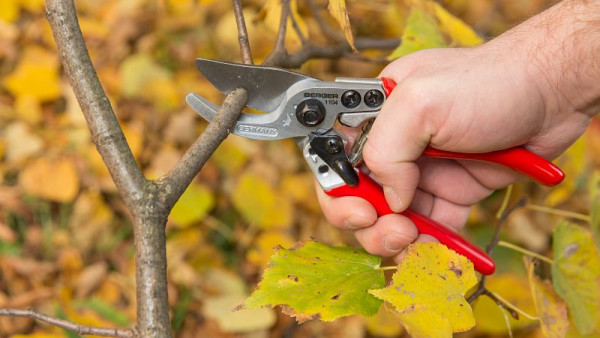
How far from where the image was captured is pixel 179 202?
6.93ft

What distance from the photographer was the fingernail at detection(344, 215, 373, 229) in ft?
4.23

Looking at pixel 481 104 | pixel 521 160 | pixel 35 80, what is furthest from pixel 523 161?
pixel 35 80

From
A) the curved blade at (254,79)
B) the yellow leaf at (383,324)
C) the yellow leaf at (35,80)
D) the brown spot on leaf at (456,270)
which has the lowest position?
the yellow leaf at (383,324)

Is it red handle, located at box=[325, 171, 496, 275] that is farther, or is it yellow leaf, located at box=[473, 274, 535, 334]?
yellow leaf, located at box=[473, 274, 535, 334]

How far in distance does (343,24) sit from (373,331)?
121 centimetres

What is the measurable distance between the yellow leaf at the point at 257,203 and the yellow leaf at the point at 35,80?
0.83 m

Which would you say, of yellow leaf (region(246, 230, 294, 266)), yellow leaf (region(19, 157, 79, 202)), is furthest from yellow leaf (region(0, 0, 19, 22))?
yellow leaf (region(246, 230, 294, 266))

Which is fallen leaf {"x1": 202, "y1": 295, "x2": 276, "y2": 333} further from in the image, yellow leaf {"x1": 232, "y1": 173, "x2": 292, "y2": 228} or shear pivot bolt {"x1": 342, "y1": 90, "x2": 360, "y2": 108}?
shear pivot bolt {"x1": 342, "y1": 90, "x2": 360, "y2": 108}

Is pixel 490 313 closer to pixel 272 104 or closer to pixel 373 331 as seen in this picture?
pixel 373 331

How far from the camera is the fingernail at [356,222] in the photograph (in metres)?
1.29

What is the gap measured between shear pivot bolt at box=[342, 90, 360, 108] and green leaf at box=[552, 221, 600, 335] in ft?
1.68

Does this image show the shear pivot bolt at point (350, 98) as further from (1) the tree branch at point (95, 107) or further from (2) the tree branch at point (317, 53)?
(1) the tree branch at point (95, 107)

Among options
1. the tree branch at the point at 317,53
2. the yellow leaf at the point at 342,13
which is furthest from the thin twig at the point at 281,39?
the yellow leaf at the point at 342,13

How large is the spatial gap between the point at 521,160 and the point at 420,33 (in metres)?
0.37
